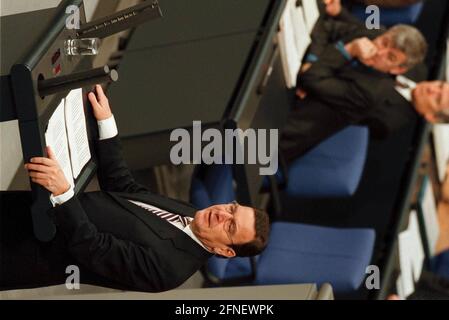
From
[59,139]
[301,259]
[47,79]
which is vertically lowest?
[301,259]

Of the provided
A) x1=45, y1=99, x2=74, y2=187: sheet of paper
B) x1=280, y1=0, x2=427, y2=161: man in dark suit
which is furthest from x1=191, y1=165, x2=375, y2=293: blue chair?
x1=45, y1=99, x2=74, y2=187: sheet of paper

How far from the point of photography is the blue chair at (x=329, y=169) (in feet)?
13.1

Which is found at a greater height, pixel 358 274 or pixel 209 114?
pixel 209 114

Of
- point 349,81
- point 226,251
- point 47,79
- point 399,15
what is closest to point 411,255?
point 349,81

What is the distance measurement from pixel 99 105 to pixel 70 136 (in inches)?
5.0

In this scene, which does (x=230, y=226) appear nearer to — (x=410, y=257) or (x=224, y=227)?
(x=224, y=227)

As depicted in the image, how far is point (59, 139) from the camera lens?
85.7 inches

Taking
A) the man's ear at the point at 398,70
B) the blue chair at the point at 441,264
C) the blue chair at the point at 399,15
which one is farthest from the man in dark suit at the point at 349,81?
the blue chair at the point at 441,264

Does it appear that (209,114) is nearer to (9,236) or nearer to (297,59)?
(297,59)

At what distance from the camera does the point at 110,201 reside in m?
2.27

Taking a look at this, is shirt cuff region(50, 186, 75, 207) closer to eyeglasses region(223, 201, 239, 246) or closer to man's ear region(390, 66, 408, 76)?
eyeglasses region(223, 201, 239, 246)

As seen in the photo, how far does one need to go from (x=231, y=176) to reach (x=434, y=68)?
1458mm

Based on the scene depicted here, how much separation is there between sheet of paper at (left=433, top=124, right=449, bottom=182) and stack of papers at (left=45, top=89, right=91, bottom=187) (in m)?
2.40
